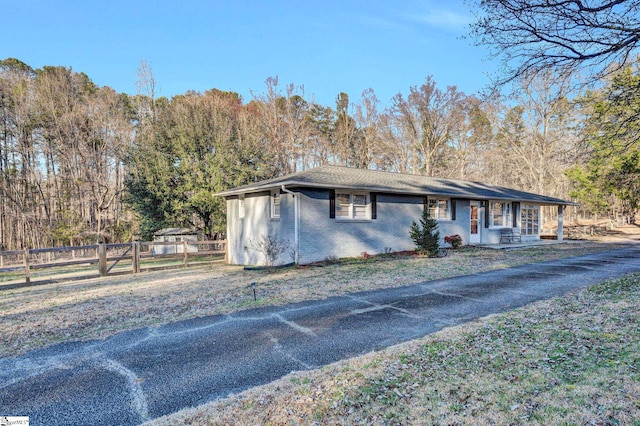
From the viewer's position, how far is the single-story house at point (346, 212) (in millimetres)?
11477

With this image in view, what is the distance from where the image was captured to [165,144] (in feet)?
62.8

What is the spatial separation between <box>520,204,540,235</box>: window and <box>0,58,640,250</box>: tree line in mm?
3293

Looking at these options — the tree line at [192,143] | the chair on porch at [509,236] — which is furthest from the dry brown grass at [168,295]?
the tree line at [192,143]

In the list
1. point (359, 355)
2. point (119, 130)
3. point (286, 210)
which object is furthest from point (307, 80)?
point (359, 355)

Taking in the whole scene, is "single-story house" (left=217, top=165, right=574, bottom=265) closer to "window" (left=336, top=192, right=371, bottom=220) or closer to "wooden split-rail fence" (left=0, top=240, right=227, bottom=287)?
"window" (left=336, top=192, right=371, bottom=220)

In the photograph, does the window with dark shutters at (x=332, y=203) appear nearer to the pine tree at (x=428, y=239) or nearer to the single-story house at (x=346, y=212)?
the single-story house at (x=346, y=212)

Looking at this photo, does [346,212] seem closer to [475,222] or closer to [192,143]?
[475,222]

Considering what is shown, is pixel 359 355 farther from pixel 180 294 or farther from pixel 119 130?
pixel 119 130

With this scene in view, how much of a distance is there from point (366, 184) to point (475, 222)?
7.62 meters

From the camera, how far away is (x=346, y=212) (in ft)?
41.0

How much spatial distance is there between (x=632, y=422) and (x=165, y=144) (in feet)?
69.4

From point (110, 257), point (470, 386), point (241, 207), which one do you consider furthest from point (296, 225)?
point (110, 257)

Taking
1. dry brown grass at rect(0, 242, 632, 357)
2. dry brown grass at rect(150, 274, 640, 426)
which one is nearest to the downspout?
dry brown grass at rect(0, 242, 632, 357)

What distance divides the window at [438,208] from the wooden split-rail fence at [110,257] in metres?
9.53
